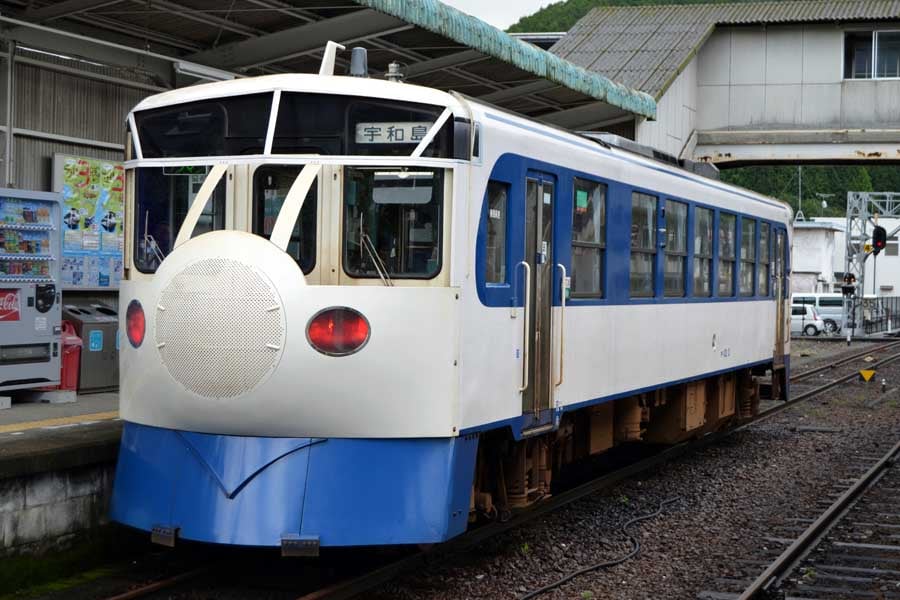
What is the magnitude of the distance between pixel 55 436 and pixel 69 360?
122 inches

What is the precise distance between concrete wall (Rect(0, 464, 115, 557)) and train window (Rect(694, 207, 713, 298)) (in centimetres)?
613

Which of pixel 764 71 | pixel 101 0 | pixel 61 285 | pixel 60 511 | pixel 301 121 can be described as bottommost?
pixel 60 511

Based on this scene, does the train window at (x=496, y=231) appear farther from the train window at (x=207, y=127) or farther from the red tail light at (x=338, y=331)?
the train window at (x=207, y=127)

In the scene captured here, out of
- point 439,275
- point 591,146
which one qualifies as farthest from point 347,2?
point 439,275

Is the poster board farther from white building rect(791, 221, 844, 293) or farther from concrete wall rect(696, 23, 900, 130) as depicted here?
white building rect(791, 221, 844, 293)

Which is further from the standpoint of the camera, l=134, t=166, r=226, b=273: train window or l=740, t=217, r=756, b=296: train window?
l=740, t=217, r=756, b=296: train window

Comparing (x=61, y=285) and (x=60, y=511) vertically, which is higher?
(x=61, y=285)

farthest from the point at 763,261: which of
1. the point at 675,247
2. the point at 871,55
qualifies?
the point at 871,55

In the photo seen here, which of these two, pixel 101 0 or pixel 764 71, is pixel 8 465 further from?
pixel 764 71

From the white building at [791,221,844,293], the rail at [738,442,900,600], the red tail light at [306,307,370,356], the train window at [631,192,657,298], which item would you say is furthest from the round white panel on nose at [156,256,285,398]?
the white building at [791,221,844,293]

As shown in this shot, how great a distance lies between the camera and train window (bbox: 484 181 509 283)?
766 centimetres

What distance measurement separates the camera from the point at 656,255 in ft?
36.1

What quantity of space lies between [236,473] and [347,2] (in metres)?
5.54

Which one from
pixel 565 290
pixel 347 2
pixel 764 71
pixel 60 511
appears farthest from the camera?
pixel 764 71
